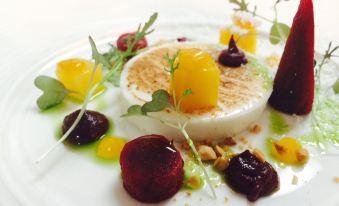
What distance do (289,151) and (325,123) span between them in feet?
1.35

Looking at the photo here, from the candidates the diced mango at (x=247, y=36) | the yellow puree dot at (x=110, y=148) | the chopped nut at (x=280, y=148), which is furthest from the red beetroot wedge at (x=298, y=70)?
the yellow puree dot at (x=110, y=148)

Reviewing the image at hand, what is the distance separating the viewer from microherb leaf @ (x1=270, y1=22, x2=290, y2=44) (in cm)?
319

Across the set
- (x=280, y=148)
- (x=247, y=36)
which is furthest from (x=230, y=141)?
(x=247, y=36)

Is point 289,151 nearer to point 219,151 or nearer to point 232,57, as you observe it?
point 219,151

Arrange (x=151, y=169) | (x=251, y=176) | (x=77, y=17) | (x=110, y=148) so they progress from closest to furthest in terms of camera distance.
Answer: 1. (x=151, y=169)
2. (x=251, y=176)
3. (x=110, y=148)
4. (x=77, y=17)

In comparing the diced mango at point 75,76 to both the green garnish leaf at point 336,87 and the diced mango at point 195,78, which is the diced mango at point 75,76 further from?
the green garnish leaf at point 336,87

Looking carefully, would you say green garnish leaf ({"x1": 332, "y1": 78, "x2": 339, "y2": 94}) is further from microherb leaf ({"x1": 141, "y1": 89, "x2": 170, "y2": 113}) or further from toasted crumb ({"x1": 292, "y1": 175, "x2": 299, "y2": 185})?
microherb leaf ({"x1": 141, "y1": 89, "x2": 170, "y2": 113})

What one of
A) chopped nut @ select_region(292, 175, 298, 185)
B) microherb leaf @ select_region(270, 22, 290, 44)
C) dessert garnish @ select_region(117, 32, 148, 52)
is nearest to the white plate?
chopped nut @ select_region(292, 175, 298, 185)

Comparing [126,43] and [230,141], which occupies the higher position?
[126,43]

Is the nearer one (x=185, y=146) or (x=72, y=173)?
(x=72, y=173)

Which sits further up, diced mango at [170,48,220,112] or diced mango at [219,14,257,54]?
diced mango at [170,48,220,112]

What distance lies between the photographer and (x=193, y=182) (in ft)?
7.52

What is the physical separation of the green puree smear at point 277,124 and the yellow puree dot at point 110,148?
95 cm

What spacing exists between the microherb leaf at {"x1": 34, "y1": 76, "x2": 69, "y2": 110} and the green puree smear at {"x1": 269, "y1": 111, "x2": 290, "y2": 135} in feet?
4.42
